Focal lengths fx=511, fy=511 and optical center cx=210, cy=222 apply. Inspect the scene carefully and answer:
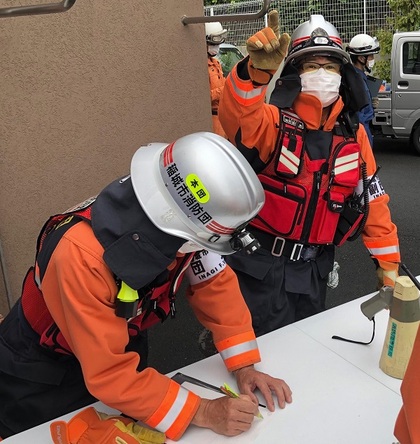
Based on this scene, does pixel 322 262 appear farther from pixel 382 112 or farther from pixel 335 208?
pixel 382 112

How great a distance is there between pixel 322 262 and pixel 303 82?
0.79m

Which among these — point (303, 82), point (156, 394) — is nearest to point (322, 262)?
point (303, 82)

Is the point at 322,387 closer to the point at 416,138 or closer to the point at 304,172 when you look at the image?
the point at 304,172

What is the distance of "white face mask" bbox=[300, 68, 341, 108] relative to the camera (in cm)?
215

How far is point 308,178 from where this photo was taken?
2084 mm

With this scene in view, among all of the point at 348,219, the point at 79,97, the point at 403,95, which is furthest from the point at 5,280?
the point at 403,95

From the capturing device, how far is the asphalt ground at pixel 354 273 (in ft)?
11.1

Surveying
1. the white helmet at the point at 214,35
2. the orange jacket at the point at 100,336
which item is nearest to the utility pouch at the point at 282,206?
the orange jacket at the point at 100,336

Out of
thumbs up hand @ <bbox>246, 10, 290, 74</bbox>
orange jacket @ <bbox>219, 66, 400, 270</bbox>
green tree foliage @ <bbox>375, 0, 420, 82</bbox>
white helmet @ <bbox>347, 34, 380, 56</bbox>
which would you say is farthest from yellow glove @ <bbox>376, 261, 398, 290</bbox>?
green tree foliage @ <bbox>375, 0, 420, 82</bbox>

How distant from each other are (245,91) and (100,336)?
1.10 m

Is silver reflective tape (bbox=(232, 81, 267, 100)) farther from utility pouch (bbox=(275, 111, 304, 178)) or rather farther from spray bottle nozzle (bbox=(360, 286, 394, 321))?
spray bottle nozzle (bbox=(360, 286, 394, 321))

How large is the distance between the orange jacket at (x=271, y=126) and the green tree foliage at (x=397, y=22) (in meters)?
7.77

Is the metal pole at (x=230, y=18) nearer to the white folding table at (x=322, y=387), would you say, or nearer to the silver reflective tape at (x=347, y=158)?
the silver reflective tape at (x=347, y=158)

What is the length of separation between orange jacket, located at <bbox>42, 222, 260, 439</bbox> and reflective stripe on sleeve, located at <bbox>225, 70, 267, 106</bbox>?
2.92 feet
